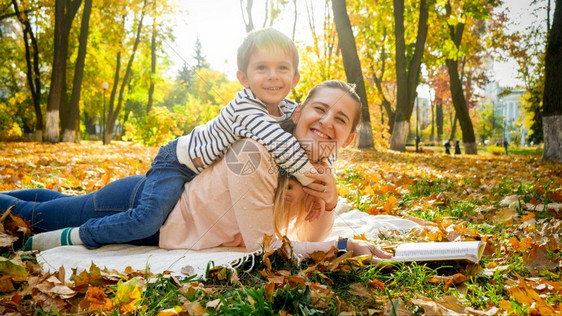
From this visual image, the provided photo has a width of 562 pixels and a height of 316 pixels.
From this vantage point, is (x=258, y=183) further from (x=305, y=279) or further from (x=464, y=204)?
(x=464, y=204)

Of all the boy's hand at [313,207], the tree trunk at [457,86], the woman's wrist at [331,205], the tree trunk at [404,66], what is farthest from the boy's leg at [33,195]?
the tree trunk at [457,86]

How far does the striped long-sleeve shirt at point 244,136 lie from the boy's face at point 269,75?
8 centimetres

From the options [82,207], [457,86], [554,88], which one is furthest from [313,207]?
[457,86]

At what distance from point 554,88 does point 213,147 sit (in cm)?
854

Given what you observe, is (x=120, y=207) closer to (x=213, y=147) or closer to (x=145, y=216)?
(x=145, y=216)

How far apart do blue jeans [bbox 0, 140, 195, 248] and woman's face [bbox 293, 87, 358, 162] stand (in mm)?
877

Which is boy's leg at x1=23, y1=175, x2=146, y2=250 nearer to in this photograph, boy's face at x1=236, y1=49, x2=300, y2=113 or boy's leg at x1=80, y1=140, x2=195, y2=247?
boy's leg at x1=80, y1=140, x2=195, y2=247

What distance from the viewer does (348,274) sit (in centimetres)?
197

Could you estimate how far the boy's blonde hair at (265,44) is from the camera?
240 centimetres

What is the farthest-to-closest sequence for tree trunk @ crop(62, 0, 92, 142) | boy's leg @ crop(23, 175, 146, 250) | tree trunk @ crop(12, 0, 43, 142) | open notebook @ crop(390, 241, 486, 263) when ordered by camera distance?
tree trunk @ crop(12, 0, 43, 142) < tree trunk @ crop(62, 0, 92, 142) < boy's leg @ crop(23, 175, 146, 250) < open notebook @ crop(390, 241, 486, 263)

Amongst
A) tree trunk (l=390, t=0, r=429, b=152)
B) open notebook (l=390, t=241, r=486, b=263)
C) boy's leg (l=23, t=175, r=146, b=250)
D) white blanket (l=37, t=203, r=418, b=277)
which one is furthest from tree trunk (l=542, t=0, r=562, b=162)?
boy's leg (l=23, t=175, r=146, b=250)

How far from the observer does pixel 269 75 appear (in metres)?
2.41

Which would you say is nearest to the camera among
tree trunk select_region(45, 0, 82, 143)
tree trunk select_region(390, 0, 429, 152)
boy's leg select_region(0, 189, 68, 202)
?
boy's leg select_region(0, 189, 68, 202)

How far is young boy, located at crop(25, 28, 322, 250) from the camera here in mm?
2305
